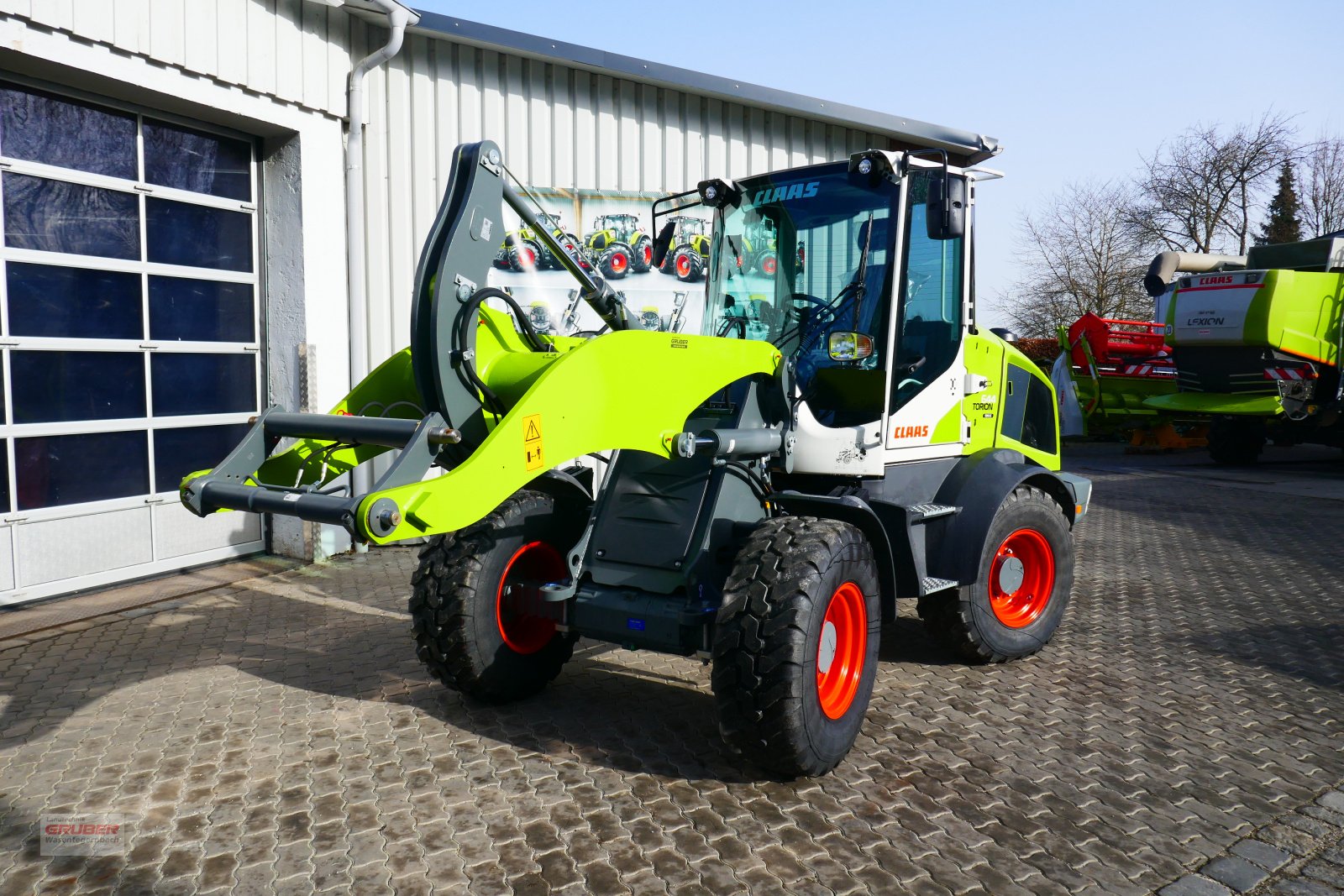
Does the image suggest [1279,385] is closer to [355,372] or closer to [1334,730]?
[1334,730]

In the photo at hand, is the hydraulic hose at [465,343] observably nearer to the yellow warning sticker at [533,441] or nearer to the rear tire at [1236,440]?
the yellow warning sticker at [533,441]

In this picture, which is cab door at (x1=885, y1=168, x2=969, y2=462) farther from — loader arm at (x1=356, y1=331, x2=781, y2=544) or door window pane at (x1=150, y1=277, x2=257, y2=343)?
door window pane at (x1=150, y1=277, x2=257, y2=343)

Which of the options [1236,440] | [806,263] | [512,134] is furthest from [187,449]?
[1236,440]

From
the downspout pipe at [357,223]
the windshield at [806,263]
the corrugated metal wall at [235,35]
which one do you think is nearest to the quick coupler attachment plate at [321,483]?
the windshield at [806,263]

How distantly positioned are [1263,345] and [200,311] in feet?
43.8

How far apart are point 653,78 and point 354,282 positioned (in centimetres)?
348

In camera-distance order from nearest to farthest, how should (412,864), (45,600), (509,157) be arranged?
1. (412,864)
2. (45,600)
3. (509,157)

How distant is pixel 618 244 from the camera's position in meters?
10.0

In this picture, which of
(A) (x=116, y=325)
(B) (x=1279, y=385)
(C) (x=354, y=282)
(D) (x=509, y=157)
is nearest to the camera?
(A) (x=116, y=325)

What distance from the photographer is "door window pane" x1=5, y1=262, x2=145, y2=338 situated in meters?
6.54

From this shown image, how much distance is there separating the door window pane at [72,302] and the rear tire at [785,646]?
17.3ft

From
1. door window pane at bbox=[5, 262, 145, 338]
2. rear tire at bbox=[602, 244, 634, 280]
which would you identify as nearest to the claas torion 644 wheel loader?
door window pane at bbox=[5, 262, 145, 338]

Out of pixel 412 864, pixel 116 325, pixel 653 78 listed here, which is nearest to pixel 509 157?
pixel 653 78

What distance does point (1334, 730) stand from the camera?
460cm
